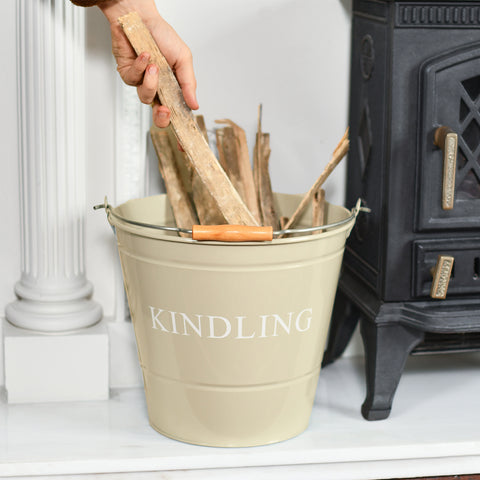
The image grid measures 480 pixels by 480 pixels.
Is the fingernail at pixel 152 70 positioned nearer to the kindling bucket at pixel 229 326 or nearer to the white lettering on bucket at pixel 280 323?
the kindling bucket at pixel 229 326

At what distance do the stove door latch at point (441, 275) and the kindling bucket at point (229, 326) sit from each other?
232 mm

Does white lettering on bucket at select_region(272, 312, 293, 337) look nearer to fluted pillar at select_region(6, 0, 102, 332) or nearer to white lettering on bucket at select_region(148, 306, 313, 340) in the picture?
white lettering on bucket at select_region(148, 306, 313, 340)

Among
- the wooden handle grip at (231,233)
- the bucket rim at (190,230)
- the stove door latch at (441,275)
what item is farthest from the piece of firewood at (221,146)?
the stove door latch at (441,275)

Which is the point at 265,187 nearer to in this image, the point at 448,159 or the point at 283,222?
the point at 283,222

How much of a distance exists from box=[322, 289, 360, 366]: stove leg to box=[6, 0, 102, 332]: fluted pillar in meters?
0.62

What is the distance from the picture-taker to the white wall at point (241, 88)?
1871 mm

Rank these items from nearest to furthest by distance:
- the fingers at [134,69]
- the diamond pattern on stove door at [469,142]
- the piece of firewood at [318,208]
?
1. the fingers at [134,69]
2. the diamond pattern on stove door at [469,142]
3. the piece of firewood at [318,208]

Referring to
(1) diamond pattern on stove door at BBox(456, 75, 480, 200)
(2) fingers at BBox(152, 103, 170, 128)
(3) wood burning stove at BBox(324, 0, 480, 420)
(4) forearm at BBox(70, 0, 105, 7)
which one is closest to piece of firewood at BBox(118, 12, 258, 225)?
(2) fingers at BBox(152, 103, 170, 128)

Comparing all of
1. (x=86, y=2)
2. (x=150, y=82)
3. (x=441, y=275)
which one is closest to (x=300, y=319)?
(x=441, y=275)

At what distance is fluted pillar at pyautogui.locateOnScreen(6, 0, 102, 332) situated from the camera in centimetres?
175

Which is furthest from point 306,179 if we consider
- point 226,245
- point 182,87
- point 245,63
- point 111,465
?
point 111,465

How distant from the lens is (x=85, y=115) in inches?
73.6

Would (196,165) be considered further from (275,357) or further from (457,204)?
(457,204)

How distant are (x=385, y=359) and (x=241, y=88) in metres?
0.76
